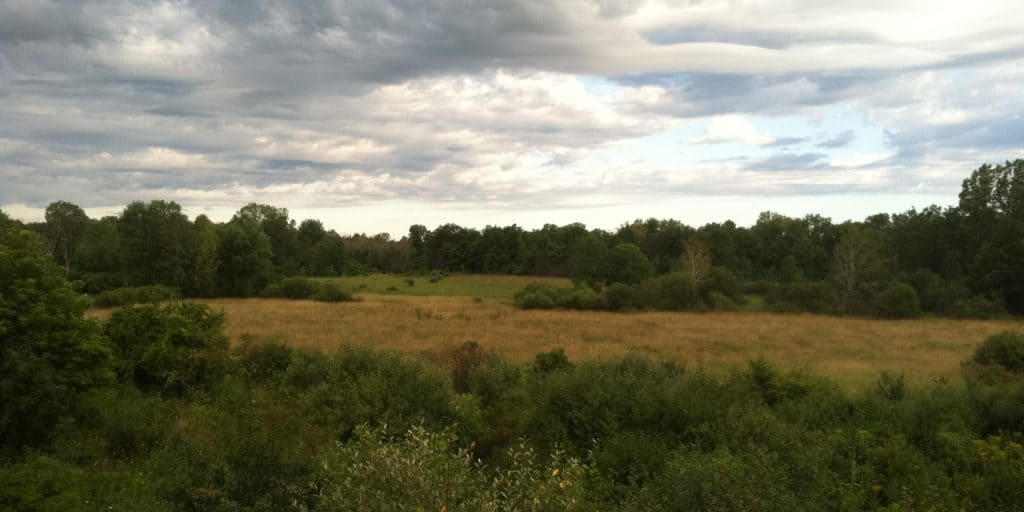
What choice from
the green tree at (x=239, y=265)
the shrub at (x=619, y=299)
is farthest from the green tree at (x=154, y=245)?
the shrub at (x=619, y=299)

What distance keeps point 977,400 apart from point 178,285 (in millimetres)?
61091

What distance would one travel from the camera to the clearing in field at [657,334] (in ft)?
90.6

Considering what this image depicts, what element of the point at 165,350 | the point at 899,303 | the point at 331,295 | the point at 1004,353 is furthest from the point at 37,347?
the point at 899,303

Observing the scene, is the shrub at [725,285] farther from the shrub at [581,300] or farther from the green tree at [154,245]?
the green tree at [154,245]

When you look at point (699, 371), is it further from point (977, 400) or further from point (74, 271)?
point (74, 271)

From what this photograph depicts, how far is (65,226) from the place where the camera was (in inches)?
2889

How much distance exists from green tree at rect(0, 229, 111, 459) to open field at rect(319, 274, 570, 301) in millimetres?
46484

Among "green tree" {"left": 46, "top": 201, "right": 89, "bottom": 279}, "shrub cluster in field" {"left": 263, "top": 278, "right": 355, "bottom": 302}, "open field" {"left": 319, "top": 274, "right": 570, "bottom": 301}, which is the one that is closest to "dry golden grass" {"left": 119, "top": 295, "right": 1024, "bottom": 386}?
"shrub cluster in field" {"left": 263, "top": 278, "right": 355, "bottom": 302}

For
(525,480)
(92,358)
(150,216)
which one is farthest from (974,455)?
(150,216)

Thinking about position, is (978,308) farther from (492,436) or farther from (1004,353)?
(492,436)

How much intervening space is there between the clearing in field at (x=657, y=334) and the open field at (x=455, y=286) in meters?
16.3

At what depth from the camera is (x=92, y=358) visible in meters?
16.8

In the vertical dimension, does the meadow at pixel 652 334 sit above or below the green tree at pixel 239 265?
below

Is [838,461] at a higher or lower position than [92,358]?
lower
